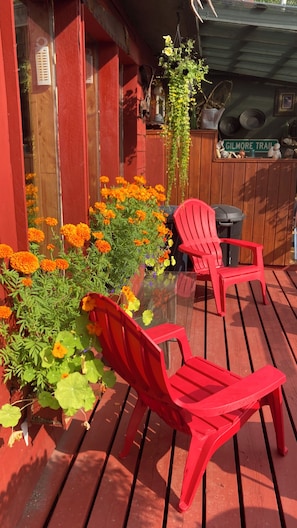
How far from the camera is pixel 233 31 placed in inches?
199

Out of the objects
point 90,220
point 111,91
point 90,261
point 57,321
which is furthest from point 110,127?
point 57,321

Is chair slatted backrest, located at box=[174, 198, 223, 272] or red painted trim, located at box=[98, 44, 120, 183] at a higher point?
red painted trim, located at box=[98, 44, 120, 183]

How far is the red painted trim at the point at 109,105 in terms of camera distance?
10.7ft

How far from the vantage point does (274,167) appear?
16.9 ft

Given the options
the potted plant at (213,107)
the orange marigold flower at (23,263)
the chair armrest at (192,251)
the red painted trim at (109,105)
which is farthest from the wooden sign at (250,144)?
the orange marigold flower at (23,263)

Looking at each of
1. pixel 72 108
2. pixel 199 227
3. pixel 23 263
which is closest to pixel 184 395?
pixel 23 263

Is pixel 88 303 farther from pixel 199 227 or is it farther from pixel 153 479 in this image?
pixel 199 227

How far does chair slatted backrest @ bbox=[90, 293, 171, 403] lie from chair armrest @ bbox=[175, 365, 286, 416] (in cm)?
12

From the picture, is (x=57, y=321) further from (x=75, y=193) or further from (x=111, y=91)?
(x=111, y=91)

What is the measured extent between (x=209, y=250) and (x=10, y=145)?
9.50ft

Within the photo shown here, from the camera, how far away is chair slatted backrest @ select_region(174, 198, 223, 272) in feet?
13.2

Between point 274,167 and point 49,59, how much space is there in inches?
135

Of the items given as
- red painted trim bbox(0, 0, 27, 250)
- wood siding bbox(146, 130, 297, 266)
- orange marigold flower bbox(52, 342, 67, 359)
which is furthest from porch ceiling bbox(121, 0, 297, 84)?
orange marigold flower bbox(52, 342, 67, 359)

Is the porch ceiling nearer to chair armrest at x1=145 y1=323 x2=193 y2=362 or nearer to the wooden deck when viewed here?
chair armrest at x1=145 y1=323 x2=193 y2=362
